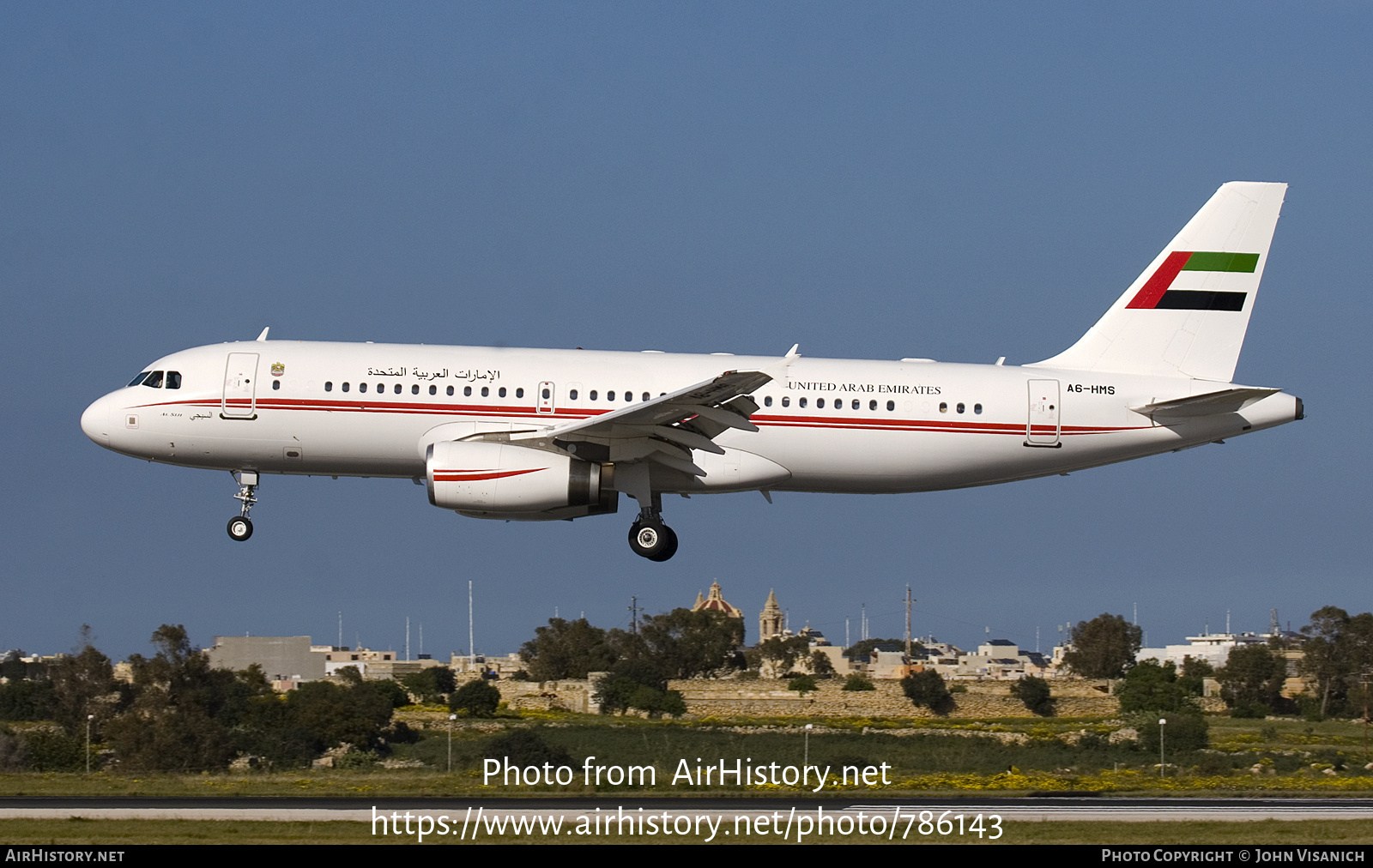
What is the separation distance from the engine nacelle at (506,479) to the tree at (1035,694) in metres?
44.1

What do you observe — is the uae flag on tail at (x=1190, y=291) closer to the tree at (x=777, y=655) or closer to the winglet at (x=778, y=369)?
the winglet at (x=778, y=369)

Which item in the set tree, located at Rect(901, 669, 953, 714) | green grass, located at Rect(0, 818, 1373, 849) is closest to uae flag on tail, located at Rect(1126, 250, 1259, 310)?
green grass, located at Rect(0, 818, 1373, 849)

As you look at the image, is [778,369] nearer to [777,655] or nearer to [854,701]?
[854,701]

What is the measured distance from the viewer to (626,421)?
96.8ft

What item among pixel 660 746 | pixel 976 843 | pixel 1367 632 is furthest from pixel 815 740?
Result: pixel 1367 632

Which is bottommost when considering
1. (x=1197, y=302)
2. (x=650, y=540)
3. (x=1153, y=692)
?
(x=1153, y=692)

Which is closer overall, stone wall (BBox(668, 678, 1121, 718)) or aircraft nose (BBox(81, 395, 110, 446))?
aircraft nose (BBox(81, 395, 110, 446))

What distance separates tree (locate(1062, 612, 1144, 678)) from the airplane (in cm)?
7384

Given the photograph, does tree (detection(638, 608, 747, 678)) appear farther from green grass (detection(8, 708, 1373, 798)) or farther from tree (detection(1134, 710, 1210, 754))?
tree (detection(1134, 710, 1210, 754))

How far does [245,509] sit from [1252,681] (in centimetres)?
6049

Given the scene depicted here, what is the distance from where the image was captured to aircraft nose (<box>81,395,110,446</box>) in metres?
32.1

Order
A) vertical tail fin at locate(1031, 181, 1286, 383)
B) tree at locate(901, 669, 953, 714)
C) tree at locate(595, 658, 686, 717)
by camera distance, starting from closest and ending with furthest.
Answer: vertical tail fin at locate(1031, 181, 1286, 383)
tree at locate(595, 658, 686, 717)
tree at locate(901, 669, 953, 714)

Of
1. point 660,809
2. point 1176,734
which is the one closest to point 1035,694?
point 1176,734

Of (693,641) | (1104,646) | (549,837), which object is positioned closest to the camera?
(549,837)
